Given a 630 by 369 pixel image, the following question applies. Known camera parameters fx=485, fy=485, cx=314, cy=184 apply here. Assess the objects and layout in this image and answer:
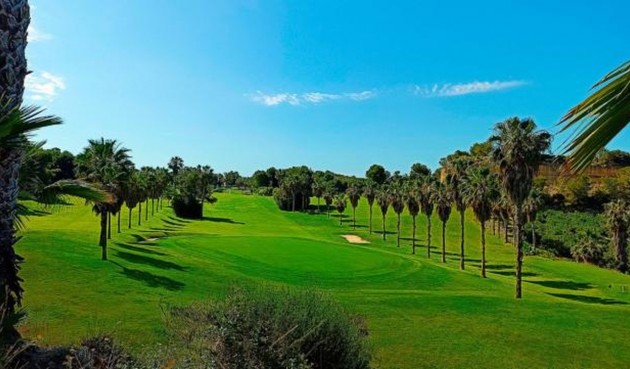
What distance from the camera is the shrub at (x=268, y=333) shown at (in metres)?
10.5

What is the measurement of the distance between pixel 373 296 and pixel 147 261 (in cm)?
A: 1613

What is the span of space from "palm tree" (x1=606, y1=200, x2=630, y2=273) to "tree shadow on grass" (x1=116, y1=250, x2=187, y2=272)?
62.3 metres

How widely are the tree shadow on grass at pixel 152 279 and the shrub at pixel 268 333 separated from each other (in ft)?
46.1

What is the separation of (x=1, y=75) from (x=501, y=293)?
39654 millimetres

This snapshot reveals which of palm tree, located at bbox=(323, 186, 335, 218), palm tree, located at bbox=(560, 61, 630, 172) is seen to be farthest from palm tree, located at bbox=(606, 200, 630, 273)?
palm tree, located at bbox=(560, 61, 630, 172)

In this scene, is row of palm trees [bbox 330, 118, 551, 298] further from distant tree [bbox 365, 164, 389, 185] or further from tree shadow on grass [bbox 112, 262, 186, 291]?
distant tree [bbox 365, 164, 389, 185]

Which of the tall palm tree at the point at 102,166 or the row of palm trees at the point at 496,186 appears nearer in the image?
the tall palm tree at the point at 102,166

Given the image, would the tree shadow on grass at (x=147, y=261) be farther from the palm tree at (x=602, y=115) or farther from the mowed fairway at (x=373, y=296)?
the palm tree at (x=602, y=115)

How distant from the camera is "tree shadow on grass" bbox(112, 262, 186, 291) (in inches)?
1086

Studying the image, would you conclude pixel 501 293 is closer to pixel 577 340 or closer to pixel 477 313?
pixel 477 313

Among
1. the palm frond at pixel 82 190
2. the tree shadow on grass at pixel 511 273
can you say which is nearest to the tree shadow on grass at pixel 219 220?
the tree shadow on grass at pixel 511 273

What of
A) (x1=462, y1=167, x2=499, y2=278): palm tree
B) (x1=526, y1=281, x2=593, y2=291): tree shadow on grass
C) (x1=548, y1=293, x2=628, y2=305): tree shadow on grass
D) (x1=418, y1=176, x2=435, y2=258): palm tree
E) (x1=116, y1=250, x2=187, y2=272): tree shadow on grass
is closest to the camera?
(x1=116, y1=250, x2=187, y2=272): tree shadow on grass

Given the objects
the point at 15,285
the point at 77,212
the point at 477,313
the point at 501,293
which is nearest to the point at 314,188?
the point at 77,212

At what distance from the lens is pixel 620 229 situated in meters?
68.9
